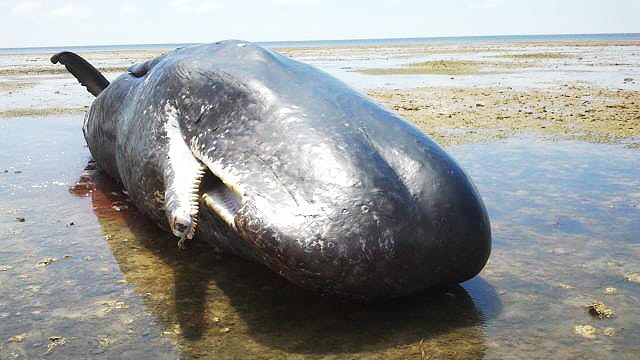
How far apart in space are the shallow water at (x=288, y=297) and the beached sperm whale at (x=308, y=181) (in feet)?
0.75

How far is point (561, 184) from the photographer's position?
6051mm

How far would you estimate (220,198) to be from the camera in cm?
364

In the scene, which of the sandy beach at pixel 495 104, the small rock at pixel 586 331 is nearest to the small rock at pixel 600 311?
the small rock at pixel 586 331

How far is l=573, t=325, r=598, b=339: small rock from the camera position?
3.15 m

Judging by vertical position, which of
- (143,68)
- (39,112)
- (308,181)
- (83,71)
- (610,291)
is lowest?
(39,112)

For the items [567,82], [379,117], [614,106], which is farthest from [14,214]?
[567,82]

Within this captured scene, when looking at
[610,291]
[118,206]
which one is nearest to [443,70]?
[118,206]

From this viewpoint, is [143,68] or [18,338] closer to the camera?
[18,338]

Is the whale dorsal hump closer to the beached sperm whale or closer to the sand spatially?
the beached sperm whale

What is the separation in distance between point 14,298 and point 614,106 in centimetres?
1121

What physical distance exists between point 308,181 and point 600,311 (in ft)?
5.60

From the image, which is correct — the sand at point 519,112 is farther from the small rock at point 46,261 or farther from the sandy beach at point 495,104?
the small rock at point 46,261

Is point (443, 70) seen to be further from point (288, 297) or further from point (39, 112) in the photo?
point (288, 297)

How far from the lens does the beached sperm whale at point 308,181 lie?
3143 millimetres
